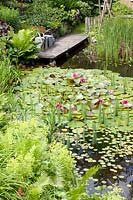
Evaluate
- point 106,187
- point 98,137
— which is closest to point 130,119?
point 98,137

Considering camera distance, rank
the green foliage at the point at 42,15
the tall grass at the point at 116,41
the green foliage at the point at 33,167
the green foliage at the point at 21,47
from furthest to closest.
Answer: the green foliage at the point at 42,15 → the tall grass at the point at 116,41 → the green foliage at the point at 21,47 → the green foliage at the point at 33,167

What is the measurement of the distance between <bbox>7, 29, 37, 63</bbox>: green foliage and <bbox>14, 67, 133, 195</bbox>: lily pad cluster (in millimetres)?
380

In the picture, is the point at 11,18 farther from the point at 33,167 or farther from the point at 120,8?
the point at 33,167

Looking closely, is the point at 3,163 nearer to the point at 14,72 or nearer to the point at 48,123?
the point at 48,123

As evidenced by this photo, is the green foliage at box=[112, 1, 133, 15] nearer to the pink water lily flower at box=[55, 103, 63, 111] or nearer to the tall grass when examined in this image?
the tall grass

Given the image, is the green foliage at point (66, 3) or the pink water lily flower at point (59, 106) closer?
the pink water lily flower at point (59, 106)

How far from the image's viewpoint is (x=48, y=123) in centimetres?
514

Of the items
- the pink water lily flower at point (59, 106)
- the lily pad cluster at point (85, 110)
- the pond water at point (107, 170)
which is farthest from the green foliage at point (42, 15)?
the pond water at point (107, 170)

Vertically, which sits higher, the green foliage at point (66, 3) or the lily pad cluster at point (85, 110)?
the green foliage at point (66, 3)

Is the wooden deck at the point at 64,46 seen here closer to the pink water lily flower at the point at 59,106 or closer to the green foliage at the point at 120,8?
the green foliage at the point at 120,8

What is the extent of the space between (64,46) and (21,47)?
192 cm

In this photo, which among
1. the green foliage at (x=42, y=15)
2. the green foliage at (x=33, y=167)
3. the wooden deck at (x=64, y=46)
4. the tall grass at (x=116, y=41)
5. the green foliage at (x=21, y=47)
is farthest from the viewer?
the green foliage at (x=42, y=15)

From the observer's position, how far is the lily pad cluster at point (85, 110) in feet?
16.2

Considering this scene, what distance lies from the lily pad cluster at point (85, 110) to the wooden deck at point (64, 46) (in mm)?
926
